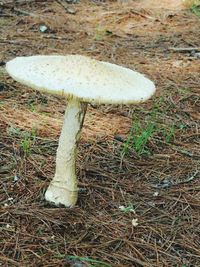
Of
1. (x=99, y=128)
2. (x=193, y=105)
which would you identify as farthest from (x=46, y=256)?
(x=193, y=105)

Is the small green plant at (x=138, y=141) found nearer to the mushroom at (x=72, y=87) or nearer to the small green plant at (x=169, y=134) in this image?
the small green plant at (x=169, y=134)

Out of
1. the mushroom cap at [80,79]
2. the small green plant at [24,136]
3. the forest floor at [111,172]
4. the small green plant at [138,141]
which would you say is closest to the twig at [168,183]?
the forest floor at [111,172]

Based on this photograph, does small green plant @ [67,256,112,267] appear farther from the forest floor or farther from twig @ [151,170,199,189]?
twig @ [151,170,199,189]

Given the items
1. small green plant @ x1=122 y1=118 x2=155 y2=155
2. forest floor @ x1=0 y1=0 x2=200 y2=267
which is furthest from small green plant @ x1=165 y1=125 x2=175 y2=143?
small green plant @ x1=122 y1=118 x2=155 y2=155

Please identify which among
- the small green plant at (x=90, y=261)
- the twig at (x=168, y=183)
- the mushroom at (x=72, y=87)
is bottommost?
the twig at (x=168, y=183)

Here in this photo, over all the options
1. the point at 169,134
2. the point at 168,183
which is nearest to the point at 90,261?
the point at 168,183

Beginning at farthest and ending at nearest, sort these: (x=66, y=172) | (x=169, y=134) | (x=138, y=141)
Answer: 1. (x=169, y=134)
2. (x=138, y=141)
3. (x=66, y=172)

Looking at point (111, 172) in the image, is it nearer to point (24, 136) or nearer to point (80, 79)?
point (24, 136)
